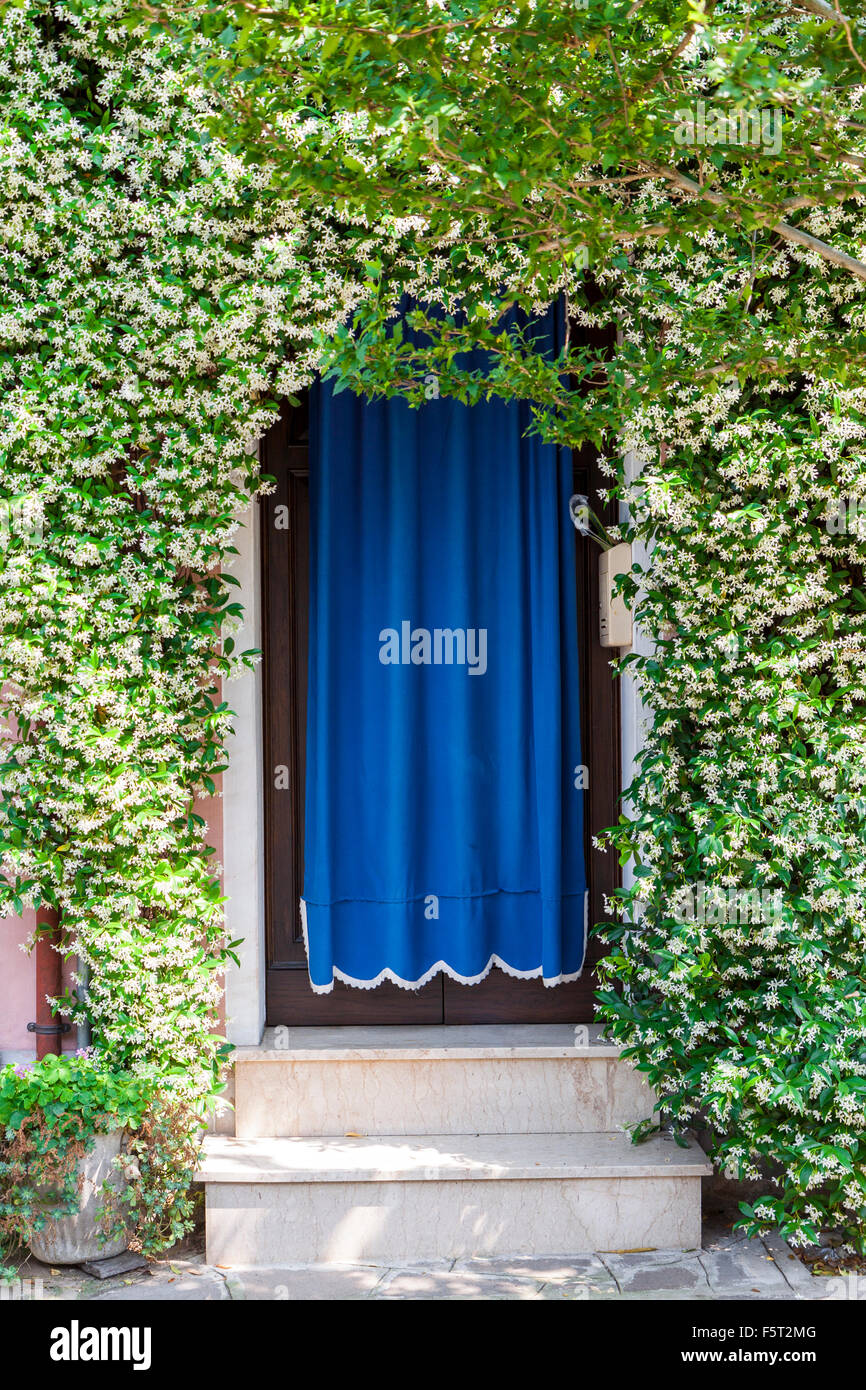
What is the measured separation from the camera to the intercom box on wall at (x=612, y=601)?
3.79 meters

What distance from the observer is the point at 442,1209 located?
A: 3424 millimetres

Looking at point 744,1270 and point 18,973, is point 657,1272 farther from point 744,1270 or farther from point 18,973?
point 18,973

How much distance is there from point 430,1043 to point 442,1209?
55cm

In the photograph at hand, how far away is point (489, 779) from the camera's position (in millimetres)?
3979

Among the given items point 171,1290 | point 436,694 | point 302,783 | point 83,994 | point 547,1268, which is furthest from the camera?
point 302,783

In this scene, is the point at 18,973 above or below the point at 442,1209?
above

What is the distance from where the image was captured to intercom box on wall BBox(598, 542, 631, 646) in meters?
3.79

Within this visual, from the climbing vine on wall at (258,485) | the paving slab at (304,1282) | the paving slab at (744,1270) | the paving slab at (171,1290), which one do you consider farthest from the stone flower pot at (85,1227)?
the paving slab at (744,1270)

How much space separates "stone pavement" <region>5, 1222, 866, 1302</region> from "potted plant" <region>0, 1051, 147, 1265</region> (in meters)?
0.12

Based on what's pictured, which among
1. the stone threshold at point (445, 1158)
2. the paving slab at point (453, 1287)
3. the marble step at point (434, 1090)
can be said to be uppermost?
the marble step at point (434, 1090)

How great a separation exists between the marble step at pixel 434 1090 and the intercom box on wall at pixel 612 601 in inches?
57.9

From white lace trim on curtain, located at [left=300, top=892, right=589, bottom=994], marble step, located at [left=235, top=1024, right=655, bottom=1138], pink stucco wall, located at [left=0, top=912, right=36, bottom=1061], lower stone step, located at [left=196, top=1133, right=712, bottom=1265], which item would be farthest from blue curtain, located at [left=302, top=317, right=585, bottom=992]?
pink stucco wall, located at [left=0, top=912, right=36, bottom=1061]

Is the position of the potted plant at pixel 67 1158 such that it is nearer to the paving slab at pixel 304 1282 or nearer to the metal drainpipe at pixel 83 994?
the metal drainpipe at pixel 83 994

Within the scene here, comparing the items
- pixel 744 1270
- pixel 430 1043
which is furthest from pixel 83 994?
pixel 744 1270
